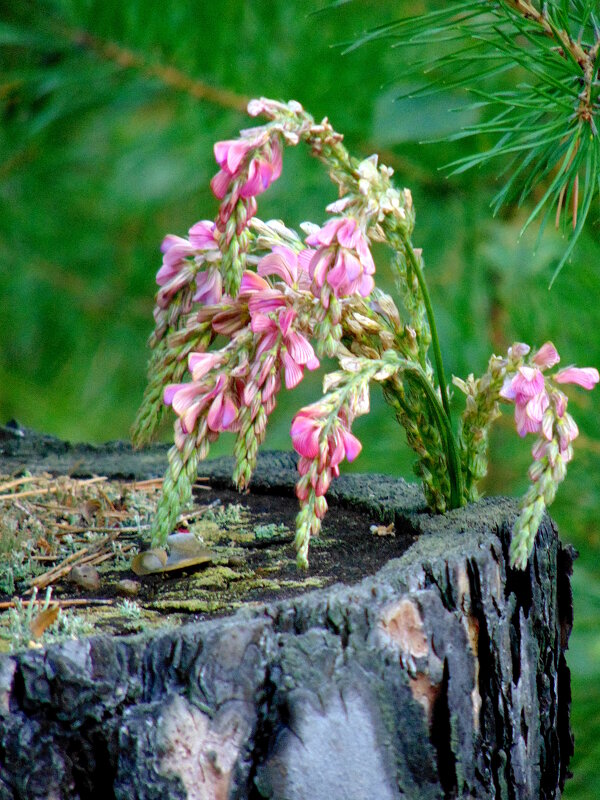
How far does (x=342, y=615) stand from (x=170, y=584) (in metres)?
0.16

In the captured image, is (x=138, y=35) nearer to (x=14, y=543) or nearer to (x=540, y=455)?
(x=14, y=543)

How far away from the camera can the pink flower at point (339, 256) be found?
1.87 ft

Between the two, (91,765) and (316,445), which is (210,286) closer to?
(316,445)

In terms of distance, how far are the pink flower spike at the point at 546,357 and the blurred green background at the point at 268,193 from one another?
569 millimetres

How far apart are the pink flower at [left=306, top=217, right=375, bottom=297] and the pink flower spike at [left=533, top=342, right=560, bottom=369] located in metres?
0.16

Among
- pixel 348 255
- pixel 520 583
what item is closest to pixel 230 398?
pixel 348 255

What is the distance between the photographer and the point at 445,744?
59 cm

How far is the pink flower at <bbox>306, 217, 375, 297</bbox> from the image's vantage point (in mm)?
571

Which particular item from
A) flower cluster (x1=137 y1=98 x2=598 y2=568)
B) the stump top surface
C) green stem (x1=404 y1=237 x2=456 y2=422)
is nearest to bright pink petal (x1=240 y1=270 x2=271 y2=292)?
flower cluster (x1=137 y1=98 x2=598 y2=568)

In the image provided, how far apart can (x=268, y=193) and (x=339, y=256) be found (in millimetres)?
1329

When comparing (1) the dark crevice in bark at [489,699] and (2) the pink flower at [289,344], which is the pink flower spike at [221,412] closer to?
(2) the pink flower at [289,344]

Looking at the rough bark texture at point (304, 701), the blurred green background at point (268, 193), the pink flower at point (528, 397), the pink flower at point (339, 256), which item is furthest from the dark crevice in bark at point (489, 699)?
the blurred green background at point (268, 193)

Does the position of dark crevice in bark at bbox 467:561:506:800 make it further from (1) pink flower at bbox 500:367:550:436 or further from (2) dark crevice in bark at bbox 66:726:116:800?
(2) dark crevice in bark at bbox 66:726:116:800

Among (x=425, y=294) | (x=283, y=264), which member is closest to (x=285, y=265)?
(x=283, y=264)
